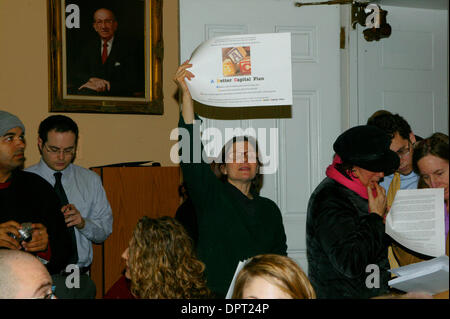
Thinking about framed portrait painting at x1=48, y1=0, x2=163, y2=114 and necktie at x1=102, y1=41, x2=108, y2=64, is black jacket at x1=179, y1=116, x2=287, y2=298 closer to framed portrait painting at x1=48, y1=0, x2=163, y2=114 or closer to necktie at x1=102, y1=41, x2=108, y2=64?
framed portrait painting at x1=48, y1=0, x2=163, y2=114

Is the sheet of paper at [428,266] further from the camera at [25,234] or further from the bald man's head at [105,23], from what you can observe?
the bald man's head at [105,23]

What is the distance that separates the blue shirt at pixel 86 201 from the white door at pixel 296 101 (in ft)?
2.75

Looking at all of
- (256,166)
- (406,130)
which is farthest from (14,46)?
(406,130)

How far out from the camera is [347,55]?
10.5 ft

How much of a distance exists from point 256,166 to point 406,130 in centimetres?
77

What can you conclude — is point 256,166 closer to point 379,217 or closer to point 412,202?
point 379,217

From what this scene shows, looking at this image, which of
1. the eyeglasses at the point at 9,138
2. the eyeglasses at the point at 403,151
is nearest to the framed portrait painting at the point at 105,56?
the eyeglasses at the point at 9,138

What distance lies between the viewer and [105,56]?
3297 millimetres

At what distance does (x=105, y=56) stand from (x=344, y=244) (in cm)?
228

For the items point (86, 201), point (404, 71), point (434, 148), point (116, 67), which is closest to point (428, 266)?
point (434, 148)

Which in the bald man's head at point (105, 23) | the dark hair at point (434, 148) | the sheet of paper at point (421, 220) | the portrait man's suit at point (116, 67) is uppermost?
the bald man's head at point (105, 23)

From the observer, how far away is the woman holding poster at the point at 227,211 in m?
1.91

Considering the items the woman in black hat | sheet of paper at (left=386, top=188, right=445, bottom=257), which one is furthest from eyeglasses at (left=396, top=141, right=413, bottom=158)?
sheet of paper at (left=386, top=188, right=445, bottom=257)
